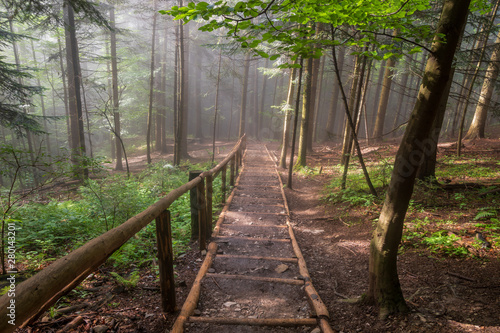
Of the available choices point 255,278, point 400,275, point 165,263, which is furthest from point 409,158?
point 165,263

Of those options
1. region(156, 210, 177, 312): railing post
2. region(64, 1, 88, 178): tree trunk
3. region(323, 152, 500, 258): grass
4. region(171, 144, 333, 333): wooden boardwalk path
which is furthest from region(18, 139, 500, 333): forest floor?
region(64, 1, 88, 178): tree trunk

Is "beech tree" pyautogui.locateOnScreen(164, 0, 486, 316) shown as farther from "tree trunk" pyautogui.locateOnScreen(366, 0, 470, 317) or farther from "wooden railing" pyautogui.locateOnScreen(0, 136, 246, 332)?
"wooden railing" pyautogui.locateOnScreen(0, 136, 246, 332)

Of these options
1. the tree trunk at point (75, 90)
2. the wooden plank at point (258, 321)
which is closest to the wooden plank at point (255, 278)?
the wooden plank at point (258, 321)

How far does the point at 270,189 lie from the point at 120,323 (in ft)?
23.2

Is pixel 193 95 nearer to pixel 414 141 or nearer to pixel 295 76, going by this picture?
pixel 295 76

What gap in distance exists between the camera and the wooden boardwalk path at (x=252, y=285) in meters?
2.53

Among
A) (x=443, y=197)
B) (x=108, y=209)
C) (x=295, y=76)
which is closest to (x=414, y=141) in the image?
(x=443, y=197)

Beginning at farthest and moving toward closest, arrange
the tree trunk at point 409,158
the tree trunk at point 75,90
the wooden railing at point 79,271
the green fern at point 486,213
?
the tree trunk at point 75,90
the green fern at point 486,213
the tree trunk at point 409,158
the wooden railing at point 79,271

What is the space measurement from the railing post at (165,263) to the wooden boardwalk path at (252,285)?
20cm

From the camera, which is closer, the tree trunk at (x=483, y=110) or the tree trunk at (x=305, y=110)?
the tree trunk at (x=305, y=110)

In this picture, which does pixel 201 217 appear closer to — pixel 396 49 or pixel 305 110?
pixel 396 49

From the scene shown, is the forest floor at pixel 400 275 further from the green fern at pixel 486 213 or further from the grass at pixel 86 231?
the grass at pixel 86 231

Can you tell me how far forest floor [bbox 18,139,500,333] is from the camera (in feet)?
7.88

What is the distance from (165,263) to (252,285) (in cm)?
136
